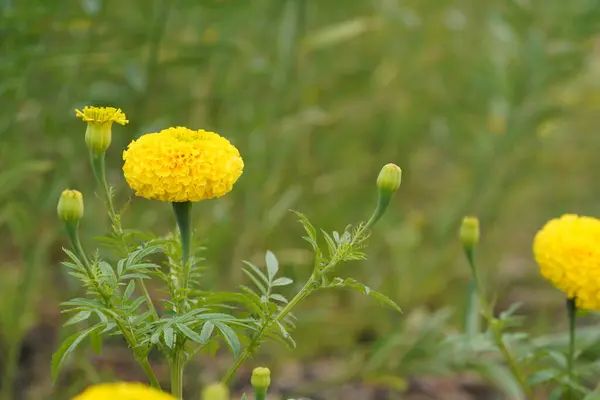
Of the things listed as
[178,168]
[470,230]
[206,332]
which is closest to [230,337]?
[206,332]

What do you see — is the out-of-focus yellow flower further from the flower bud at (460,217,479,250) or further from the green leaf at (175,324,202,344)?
the flower bud at (460,217,479,250)

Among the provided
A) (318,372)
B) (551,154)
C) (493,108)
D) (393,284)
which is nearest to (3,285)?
(318,372)

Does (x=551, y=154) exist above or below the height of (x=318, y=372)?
above

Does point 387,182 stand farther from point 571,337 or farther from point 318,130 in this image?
point 318,130

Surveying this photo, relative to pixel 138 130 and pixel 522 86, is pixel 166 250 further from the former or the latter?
pixel 522 86

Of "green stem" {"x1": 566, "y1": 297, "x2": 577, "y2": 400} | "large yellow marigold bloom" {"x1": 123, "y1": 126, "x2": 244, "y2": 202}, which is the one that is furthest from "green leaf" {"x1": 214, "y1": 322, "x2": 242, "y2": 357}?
"green stem" {"x1": 566, "y1": 297, "x2": 577, "y2": 400}

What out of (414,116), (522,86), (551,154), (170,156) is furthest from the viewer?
(551,154)

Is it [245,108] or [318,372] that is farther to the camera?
[318,372]
